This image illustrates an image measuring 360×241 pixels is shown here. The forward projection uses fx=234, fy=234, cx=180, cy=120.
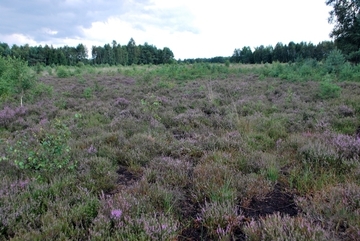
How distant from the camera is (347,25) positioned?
26.1m

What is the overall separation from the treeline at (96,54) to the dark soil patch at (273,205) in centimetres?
7266

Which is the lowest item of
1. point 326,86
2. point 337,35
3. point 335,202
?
point 335,202

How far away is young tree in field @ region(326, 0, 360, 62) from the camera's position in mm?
25047

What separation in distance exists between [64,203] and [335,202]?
11.7 ft

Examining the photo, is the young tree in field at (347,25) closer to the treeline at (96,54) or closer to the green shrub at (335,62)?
the green shrub at (335,62)

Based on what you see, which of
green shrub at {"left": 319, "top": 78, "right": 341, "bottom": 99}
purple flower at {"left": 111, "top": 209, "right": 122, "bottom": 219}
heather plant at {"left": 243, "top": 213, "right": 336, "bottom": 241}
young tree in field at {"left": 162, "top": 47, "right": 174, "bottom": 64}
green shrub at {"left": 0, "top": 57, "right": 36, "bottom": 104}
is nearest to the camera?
heather plant at {"left": 243, "top": 213, "right": 336, "bottom": 241}

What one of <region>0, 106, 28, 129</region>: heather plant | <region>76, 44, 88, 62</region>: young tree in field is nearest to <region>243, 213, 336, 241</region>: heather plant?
<region>0, 106, 28, 129</region>: heather plant

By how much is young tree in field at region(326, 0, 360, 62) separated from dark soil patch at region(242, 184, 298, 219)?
2713 cm

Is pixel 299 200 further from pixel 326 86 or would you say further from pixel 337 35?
pixel 337 35

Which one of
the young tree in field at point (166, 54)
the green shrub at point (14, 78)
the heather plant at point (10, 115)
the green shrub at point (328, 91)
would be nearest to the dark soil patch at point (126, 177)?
the heather plant at point (10, 115)

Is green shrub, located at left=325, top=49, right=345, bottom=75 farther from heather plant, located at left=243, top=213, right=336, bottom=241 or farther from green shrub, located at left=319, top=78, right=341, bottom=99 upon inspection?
heather plant, located at left=243, top=213, right=336, bottom=241

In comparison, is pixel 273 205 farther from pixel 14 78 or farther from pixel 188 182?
pixel 14 78

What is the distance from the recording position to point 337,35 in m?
27.3

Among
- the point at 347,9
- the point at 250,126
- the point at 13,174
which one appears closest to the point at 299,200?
the point at 250,126
